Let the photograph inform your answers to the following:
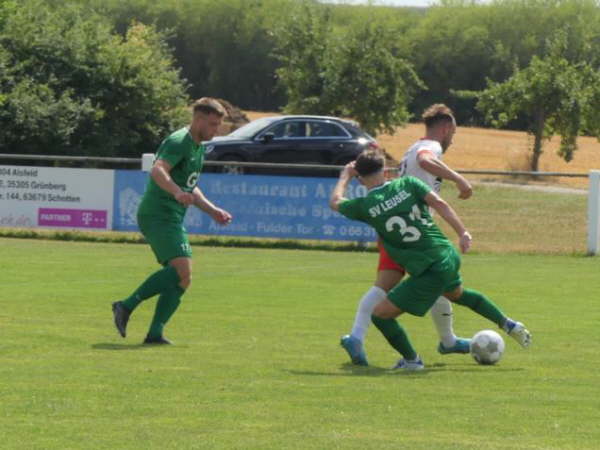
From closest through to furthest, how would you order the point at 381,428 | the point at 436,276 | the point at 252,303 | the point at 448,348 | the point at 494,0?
the point at 381,428 < the point at 436,276 < the point at 448,348 < the point at 252,303 < the point at 494,0

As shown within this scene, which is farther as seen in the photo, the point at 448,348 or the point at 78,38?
the point at 78,38

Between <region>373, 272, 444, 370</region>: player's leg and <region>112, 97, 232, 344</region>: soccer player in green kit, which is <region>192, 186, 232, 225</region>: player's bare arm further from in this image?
<region>373, 272, 444, 370</region>: player's leg

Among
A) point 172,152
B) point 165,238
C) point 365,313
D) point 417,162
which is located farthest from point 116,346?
point 417,162

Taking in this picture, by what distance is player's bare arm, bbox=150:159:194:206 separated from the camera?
34.1 ft

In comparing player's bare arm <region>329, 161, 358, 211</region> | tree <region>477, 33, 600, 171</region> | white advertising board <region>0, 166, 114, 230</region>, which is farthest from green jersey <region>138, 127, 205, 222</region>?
tree <region>477, 33, 600, 171</region>

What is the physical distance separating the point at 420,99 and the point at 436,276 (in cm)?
6181

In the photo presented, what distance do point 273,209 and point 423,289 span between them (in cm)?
1482

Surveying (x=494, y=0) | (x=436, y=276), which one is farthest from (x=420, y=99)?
(x=436, y=276)

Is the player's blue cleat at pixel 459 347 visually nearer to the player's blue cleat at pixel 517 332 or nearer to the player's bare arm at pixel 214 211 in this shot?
the player's blue cleat at pixel 517 332

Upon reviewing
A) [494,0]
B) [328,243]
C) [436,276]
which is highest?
[494,0]

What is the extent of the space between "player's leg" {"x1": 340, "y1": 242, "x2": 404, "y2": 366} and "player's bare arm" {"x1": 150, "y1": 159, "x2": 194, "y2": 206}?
4.90ft

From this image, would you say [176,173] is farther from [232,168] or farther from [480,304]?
[232,168]

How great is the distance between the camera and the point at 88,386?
8.52 metres

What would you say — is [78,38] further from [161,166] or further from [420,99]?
[420,99]
